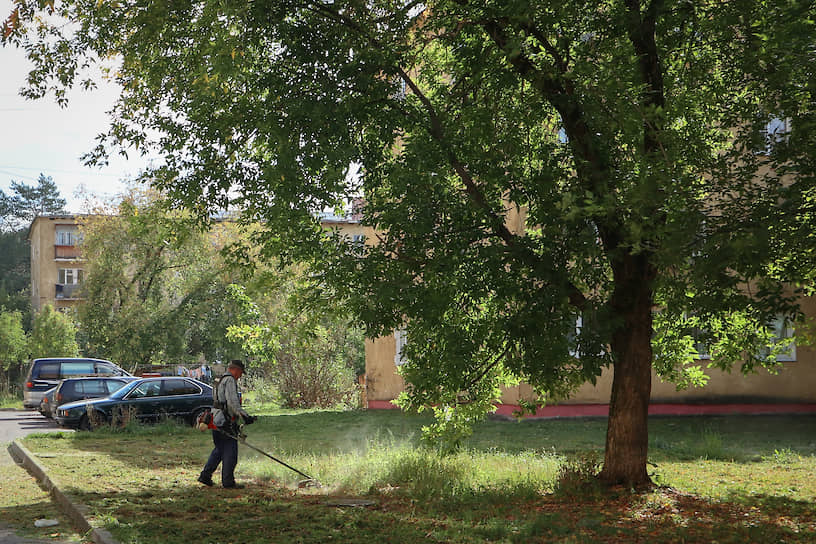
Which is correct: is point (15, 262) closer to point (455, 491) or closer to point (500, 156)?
point (455, 491)

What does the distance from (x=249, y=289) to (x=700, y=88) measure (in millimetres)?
6465

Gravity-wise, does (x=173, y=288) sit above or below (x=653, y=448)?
above

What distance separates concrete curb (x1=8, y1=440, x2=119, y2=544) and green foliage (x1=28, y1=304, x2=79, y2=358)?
88.5 feet

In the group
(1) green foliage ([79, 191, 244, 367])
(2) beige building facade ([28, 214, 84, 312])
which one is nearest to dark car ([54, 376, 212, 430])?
(1) green foliage ([79, 191, 244, 367])

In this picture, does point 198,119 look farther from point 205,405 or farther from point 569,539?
point 205,405

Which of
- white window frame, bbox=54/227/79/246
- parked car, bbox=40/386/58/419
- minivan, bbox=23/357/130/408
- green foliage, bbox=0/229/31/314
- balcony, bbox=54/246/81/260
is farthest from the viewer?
green foliage, bbox=0/229/31/314

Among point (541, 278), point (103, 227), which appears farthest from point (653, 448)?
point (103, 227)

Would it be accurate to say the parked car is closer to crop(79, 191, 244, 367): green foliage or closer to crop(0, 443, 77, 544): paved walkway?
crop(0, 443, 77, 544): paved walkway

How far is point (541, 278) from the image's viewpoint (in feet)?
31.5

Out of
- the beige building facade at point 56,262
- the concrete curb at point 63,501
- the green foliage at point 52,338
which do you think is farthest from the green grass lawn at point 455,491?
the beige building facade at point 56,262

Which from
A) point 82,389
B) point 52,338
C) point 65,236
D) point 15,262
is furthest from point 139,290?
point 15,262

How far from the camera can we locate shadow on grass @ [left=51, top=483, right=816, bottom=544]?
813cm

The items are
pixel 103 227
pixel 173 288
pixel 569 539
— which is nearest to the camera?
pixel 569 539

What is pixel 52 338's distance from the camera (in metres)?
42.2
